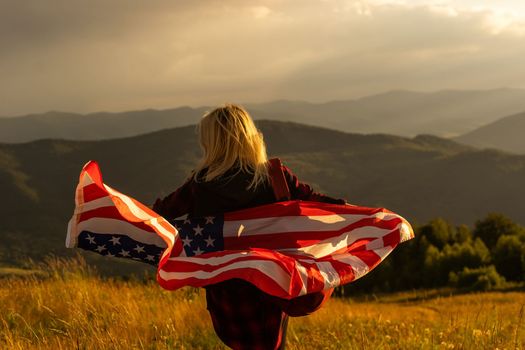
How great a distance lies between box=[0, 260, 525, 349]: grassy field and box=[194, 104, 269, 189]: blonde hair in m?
1.81

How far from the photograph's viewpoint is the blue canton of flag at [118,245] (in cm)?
479

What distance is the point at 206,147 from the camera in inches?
183

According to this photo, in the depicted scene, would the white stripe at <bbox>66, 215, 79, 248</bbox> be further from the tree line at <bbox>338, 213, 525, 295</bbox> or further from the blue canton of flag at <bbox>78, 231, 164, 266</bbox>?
the tree line at <bbox>338, 213, 525, 295</bbox>

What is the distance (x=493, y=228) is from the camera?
5200cm

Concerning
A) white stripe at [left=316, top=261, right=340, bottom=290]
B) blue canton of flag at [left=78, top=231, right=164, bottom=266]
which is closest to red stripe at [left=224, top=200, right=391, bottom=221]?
white stripe at [left=316, top=261, right=340, bottom=290]

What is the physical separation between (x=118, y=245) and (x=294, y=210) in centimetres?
153

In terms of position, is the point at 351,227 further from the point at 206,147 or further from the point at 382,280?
the point at 382,280

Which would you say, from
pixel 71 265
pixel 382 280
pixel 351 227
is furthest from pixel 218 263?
pixel 382 280

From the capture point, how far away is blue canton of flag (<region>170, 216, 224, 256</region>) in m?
4.70

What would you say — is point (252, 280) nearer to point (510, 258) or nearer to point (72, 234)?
point (72, 234)

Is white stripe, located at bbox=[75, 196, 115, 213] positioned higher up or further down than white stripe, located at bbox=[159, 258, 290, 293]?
higher up

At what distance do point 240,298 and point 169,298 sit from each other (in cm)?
504

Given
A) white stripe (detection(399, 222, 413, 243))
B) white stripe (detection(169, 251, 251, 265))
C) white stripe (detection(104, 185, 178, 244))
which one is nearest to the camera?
white stripe (detection(169, 251, 251, 265))

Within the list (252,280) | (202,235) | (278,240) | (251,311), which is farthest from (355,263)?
(202,235)
